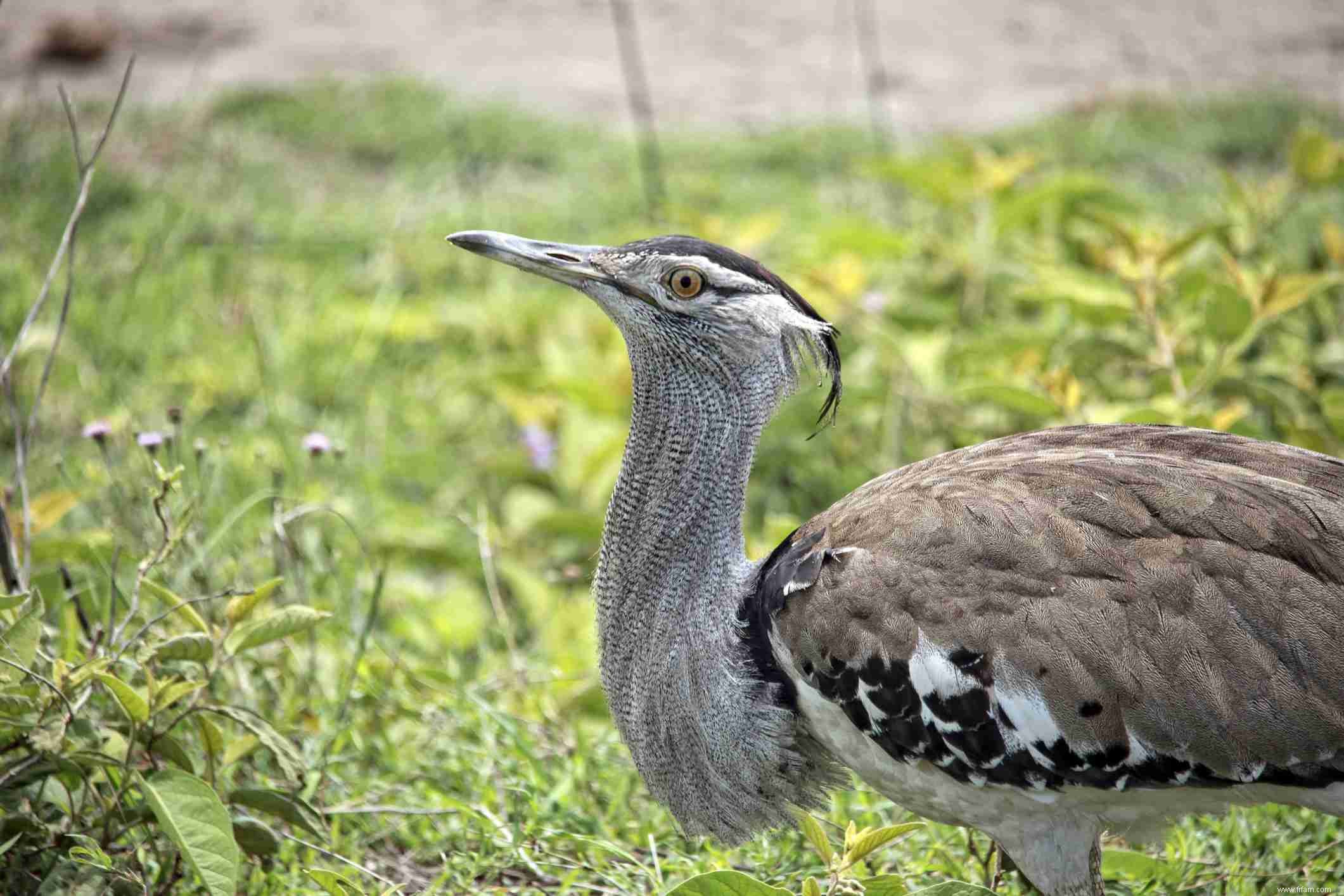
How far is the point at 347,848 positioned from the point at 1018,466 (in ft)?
4.32

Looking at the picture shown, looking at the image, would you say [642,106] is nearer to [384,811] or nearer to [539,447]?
[539,447]

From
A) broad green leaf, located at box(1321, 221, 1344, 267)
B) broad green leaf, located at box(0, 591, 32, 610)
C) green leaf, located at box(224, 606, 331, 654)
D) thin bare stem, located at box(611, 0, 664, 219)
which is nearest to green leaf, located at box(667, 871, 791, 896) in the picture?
green leaf, located at box(224, 606, 331, 654)

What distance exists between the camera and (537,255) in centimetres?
212

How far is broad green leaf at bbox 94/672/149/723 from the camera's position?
1908 millimetres

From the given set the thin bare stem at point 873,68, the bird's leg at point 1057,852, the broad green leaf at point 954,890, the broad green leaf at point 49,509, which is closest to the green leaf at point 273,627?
the broad green leaf at point 49,509

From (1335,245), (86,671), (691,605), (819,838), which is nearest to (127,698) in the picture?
(86,671)

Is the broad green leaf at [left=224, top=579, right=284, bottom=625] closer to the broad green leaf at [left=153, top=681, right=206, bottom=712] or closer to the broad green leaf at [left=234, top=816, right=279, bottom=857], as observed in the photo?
the broad green leaf at [left=153, top=681, right=206, bottom=712]

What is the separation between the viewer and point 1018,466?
2.05 metres

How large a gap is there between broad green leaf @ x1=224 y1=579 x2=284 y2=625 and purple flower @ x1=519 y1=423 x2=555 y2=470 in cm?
149

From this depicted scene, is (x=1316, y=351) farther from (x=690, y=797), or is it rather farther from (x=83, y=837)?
(x=83, y=837)

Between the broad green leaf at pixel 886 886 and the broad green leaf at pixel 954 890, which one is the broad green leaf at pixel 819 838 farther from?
the broad green leaf at pixel 954 890

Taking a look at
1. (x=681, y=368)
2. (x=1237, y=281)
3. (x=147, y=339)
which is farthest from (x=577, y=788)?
(x=147, y=339)

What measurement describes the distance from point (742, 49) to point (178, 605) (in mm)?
5793

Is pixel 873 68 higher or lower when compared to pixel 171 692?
higher
